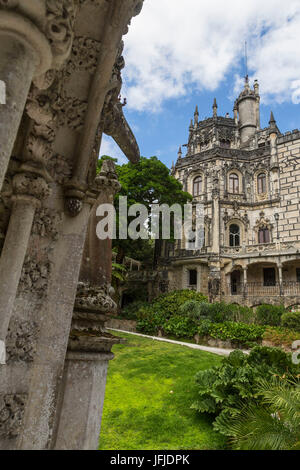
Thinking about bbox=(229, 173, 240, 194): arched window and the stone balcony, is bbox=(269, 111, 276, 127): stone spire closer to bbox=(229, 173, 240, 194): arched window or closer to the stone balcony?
bbox=(229, 173, 240, 194): arched window

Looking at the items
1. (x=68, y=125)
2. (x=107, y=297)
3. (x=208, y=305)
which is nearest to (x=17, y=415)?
(x=107, y=297)

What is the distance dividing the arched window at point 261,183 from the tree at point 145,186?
840 cm

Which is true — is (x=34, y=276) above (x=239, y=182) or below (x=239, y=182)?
below

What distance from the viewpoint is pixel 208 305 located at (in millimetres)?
18953

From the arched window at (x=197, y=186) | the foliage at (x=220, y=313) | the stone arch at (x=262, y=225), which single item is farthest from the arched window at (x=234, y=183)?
the foliage at (x=220, y=313)

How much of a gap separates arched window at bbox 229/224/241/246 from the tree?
248 inches

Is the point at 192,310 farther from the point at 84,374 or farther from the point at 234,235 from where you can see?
the point at 84,374

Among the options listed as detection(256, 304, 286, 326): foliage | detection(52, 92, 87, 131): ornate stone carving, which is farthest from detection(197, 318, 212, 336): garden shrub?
detection(52, 92, 87, 131): ornate stone carving

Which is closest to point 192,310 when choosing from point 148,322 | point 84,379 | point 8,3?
point 148,322

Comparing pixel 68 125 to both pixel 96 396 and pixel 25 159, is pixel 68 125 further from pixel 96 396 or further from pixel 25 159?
pixel 96 396

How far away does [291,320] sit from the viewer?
16.3 meters

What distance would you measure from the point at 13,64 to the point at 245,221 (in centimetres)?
2890

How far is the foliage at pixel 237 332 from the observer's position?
15.1m

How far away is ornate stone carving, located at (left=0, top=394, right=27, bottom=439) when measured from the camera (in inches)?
76.3
